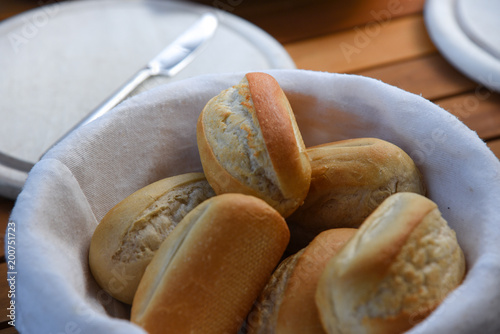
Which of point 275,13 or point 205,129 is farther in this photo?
point 275,13

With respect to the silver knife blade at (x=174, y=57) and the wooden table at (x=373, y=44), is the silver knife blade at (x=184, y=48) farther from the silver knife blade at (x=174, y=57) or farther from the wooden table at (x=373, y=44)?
the wooden table at (x=373, y=44)

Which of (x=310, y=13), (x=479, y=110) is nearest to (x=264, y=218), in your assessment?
(x=479, y=110)

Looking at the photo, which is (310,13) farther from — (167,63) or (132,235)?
(132,235)

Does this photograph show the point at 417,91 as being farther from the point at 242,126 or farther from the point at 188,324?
the point at 188,324

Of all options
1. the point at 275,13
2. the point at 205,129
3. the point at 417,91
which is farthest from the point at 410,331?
the point at 275,13

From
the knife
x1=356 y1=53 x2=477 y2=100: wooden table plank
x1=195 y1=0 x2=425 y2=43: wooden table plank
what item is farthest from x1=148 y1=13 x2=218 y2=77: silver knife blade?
x1=356 y1=53 x2=477 y2=100: wooden table plank

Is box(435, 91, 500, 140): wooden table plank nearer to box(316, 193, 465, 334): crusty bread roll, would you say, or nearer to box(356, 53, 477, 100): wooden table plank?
box(356, 53, 477, 100): wooden table plank

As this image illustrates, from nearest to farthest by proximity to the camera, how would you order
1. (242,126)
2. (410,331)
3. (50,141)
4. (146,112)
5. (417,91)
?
(410,331) → (242,126) → (146,112) → (50,141) → (417,91)
